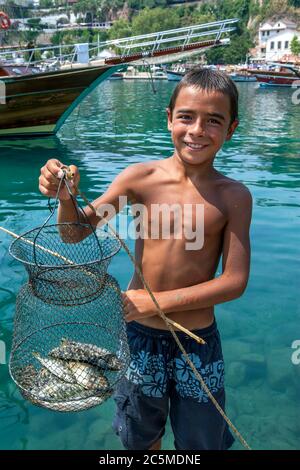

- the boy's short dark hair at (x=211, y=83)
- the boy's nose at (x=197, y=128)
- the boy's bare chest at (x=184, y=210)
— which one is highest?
the boy's short dark hair at (x=211, y=83)

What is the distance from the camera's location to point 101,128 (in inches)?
805

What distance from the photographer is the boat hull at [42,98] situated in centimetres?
1518

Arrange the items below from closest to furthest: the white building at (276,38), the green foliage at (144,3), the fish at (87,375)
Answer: the fish at (87,375)
the white building at (276,38)
the green foliage at (144,3)

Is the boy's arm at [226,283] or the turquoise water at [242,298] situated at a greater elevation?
the boy's arm at [226,283]

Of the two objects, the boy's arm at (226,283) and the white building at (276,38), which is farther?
the white building at (276,38)

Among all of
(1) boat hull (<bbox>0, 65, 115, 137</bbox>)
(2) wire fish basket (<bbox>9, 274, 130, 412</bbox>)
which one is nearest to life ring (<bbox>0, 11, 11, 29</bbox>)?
(1) boat hull (<bbox>0, 65, 115, 137</bbox>)

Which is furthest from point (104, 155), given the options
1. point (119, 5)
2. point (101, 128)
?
point (119, 5)

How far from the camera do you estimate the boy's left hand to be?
2363 millimetres

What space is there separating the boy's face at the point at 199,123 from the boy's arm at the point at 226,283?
275mm

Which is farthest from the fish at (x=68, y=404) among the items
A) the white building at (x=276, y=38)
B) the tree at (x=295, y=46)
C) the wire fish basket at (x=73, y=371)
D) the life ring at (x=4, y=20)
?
the white building at (x=276, y=38)

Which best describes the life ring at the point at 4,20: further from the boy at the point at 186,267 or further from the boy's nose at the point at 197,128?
the boy's nose at the point at 197,128

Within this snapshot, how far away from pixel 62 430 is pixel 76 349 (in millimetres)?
1285

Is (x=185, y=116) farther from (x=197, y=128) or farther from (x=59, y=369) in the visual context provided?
(x=59, y=369)

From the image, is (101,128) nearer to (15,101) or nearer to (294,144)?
(15,101)
